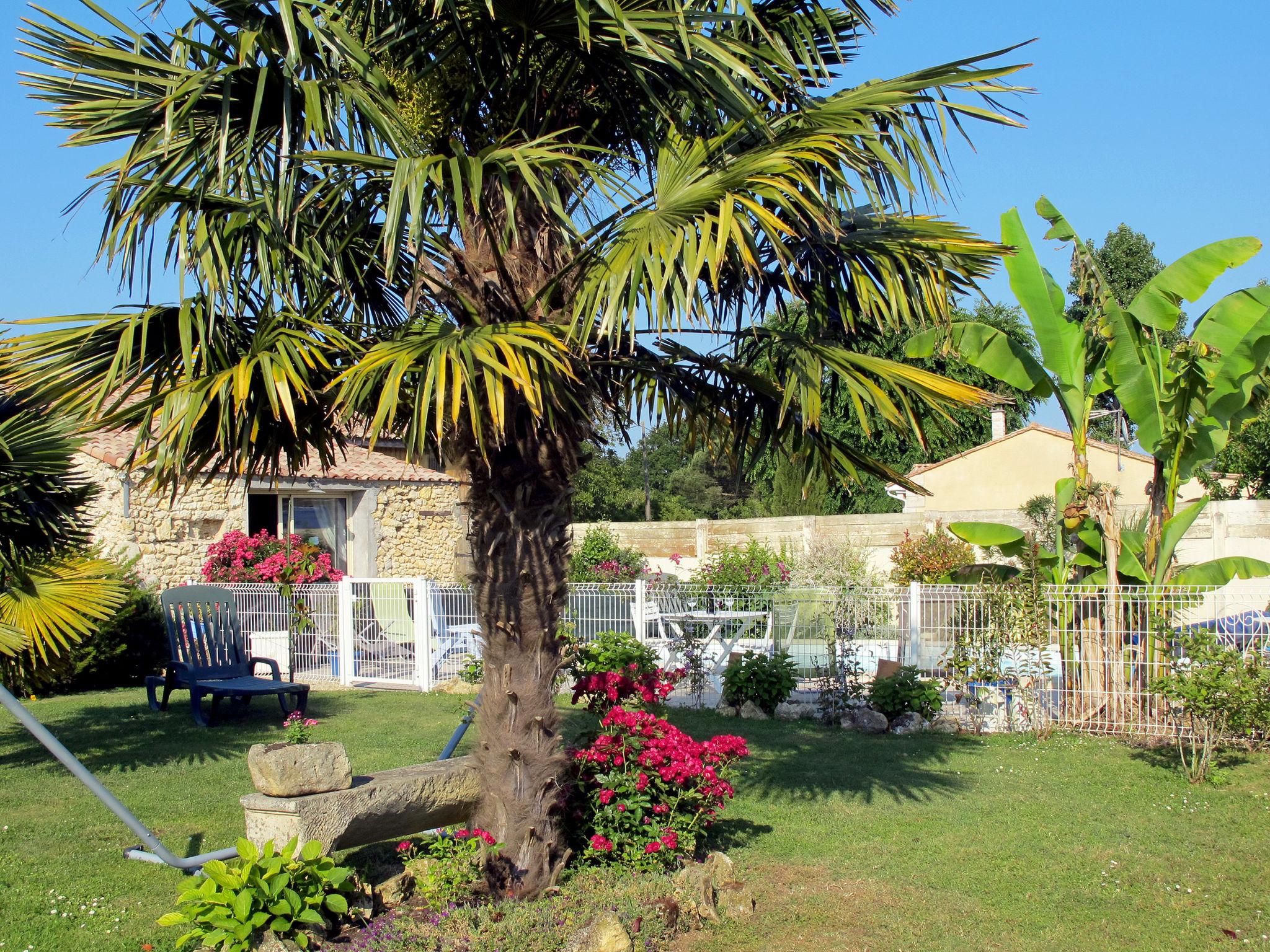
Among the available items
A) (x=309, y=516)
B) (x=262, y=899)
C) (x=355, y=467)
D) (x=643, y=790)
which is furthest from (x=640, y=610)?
(x=262, y=899)

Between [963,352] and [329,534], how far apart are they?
1334cm

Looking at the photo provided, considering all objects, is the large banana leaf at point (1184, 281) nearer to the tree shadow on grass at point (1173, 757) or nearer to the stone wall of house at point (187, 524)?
the tree shadow on grass at point (1173, 757)

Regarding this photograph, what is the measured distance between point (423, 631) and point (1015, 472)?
61.6 feet

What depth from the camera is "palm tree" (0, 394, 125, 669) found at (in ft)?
25.2

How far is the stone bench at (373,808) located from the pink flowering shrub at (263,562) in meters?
12.1

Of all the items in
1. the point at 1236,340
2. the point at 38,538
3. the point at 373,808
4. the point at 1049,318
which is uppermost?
the point at 1049,318

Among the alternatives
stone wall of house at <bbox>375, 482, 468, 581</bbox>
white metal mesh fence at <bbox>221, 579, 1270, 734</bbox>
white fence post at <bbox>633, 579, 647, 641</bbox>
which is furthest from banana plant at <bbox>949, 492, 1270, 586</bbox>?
stone wall of house at <bbox>375, 482, 468, 581</bbox>

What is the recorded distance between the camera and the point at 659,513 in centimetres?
5444

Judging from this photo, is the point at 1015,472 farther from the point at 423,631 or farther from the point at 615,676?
the point at 615,676

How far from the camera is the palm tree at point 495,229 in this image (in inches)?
188

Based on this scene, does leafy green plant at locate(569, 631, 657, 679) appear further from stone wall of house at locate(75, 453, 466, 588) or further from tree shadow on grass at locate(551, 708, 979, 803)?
stone wall of house at locate(75, 453, 466, 588)

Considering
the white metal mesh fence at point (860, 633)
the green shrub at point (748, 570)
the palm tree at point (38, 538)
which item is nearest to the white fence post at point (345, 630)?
the white metal mesh fence at point (860, 633)

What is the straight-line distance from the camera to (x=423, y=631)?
49.3ft

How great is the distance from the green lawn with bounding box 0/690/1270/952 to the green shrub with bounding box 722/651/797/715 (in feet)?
3.00
